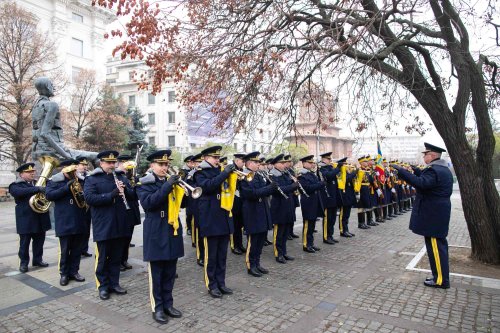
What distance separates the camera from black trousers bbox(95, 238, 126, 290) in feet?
18.8

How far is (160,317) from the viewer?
15.6ft

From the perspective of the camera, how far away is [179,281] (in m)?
6.53

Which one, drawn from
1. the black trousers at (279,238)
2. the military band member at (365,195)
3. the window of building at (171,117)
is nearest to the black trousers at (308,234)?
the black trousers at (279,238)

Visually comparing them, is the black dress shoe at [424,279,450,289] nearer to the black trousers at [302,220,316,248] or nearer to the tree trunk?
the tree trunk

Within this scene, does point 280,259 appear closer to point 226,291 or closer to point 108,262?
point 226,291

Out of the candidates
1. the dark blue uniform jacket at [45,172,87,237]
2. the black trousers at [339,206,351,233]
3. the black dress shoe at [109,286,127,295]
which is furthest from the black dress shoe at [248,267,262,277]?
the black trousers at [339,206,351,233]

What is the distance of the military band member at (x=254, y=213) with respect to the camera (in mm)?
6757

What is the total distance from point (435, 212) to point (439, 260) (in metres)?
0.82

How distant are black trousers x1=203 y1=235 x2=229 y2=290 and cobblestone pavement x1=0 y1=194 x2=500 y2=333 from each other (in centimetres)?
28

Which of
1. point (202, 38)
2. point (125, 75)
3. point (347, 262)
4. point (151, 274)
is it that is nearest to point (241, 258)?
point (347, 262)

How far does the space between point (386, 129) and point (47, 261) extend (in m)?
8.56

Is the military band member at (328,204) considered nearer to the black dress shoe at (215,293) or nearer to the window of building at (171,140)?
the black dress shoe at (215,293)

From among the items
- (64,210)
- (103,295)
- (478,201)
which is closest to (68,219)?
(64,210)

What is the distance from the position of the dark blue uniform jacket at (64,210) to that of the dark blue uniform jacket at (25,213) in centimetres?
100
